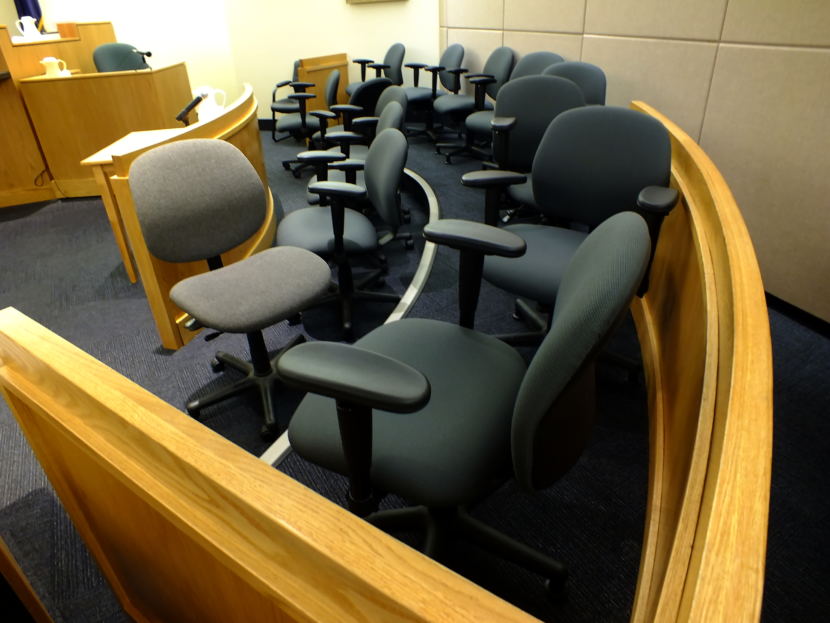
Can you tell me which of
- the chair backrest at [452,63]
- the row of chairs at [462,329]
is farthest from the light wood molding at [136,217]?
the chair backrest at [452,63]

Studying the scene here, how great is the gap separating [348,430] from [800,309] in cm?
236

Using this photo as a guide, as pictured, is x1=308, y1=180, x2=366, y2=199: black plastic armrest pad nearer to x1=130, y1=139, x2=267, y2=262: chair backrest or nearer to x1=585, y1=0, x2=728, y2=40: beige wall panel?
x1=130, y1=139, x2=267, y2=262: chair backrest

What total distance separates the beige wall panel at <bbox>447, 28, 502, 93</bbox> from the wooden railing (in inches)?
163

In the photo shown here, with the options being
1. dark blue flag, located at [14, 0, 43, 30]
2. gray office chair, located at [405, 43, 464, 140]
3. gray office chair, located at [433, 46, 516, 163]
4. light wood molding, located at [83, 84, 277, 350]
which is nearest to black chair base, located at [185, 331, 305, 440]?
light wood molding, located at [83, 84, 277, 350]

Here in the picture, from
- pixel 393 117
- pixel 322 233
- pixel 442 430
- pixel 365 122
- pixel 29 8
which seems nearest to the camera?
pixel 442 430

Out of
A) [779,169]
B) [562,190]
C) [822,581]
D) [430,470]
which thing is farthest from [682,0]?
[430,470]

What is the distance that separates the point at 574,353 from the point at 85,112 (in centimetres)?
462

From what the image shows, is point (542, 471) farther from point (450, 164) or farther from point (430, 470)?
point (450, 164)

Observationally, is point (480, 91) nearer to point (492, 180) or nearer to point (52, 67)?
point (492, 180)

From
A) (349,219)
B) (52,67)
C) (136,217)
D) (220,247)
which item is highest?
(52,67)

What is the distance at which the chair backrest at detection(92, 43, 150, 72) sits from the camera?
473 centimetres

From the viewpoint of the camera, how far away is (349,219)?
8.07 feet

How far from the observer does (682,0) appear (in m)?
2.80

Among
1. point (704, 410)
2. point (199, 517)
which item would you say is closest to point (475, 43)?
point (704, 410)
